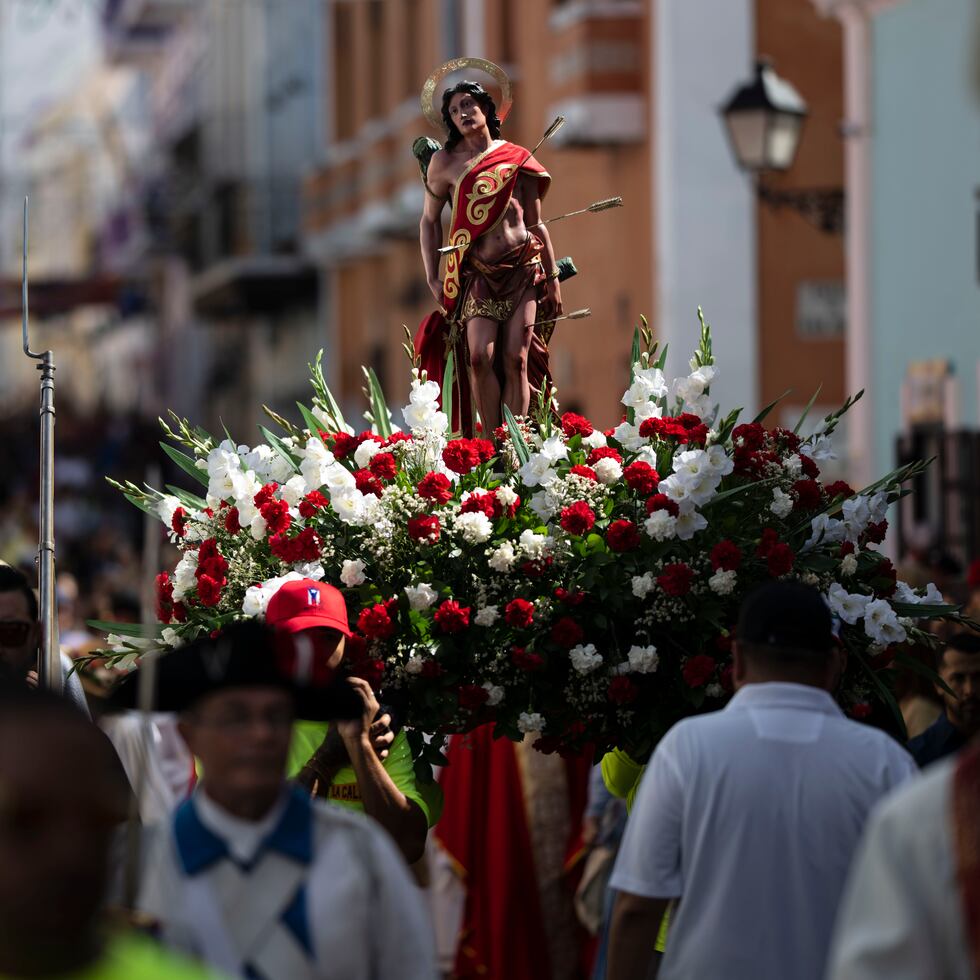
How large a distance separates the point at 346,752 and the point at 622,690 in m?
0.70

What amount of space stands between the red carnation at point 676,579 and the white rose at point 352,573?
729 mm

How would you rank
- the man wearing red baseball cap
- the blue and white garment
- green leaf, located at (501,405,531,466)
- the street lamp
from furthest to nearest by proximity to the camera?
the street lamp → green leaf, located at (501,405,531,466) → the man wearing red baseball cap → the blue and white garment

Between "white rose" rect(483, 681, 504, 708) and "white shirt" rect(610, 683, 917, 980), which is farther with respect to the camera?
"white rose" rect(483, 681, 504, 708)

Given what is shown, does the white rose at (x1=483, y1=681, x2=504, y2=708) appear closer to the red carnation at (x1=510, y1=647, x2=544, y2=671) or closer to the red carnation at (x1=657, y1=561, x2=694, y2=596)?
the red carnation at (x1=510, y1=647, x2=544, y2=671)

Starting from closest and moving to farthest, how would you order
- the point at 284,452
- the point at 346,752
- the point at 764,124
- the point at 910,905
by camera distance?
the point at 910,905
the point at 346,752
the point at 284,452
the point at 764,124

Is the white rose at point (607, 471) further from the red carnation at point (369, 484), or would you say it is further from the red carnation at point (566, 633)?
the red carnation at point (369, 484)

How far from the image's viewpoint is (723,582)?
5.70 m

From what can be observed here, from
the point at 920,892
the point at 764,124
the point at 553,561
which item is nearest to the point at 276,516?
the point at 553,561

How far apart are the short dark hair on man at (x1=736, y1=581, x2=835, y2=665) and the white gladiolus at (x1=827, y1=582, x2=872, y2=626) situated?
1.21 m

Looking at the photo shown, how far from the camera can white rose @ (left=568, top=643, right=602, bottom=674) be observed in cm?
562

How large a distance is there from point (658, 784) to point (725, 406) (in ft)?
40.5

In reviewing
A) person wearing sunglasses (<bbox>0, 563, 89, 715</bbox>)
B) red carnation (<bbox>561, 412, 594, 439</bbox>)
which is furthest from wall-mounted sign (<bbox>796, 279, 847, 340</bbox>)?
person wearing sunglasses (<bbox>0, 563, 89, 715</bbox>)

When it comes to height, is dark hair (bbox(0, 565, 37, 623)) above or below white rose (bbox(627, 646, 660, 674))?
above

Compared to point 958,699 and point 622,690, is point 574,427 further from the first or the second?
point 958,699
